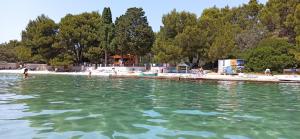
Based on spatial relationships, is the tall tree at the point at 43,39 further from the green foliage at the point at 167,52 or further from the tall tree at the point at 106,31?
the green foliage at the point at 167,52

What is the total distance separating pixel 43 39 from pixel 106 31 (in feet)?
48.0

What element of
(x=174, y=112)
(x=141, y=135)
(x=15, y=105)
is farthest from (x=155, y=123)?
(x=15, y=105)

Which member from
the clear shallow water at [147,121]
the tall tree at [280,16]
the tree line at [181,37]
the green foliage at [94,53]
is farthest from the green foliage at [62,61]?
the clear shallow water at [147,121]

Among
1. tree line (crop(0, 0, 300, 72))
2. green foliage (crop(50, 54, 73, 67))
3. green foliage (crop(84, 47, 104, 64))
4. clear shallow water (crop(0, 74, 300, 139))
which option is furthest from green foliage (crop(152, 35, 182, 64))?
clear shallow water (crop(0, 74, 300, 139))

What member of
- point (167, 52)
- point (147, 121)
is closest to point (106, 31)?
point (167, 52)

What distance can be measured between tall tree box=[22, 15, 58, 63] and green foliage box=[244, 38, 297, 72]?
40853mm

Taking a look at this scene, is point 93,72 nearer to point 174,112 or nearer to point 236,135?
point 174,112

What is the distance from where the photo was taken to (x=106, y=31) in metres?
68.4

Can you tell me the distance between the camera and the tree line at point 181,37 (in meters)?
55.2

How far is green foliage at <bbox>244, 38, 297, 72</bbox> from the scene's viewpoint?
51.8 m

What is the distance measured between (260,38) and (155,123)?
54652mm

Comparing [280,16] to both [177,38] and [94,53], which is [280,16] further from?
[94,53]

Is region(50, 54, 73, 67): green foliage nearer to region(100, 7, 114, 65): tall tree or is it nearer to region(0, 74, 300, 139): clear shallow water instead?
region(100, 7, 114, 65): tall tree

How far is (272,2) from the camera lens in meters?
64.2
